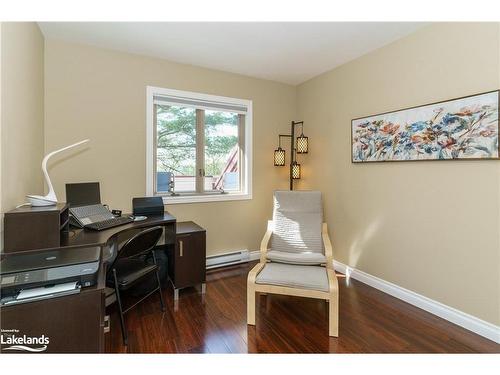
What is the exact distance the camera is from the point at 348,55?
8.87 ft

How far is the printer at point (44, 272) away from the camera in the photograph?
1052mm

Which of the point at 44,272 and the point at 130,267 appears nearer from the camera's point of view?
the point at 44,272

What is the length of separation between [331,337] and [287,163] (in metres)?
2.37

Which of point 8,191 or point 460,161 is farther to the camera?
Answer: point 460,161

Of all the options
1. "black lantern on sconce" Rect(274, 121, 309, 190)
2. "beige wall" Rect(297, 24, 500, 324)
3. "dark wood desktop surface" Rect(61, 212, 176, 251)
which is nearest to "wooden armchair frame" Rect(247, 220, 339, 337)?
"beige wall" Rect(297, 24, 500, 324)

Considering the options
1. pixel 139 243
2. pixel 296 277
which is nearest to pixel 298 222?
pixel 296 277

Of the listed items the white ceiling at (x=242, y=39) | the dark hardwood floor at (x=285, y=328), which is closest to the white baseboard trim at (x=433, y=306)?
the dark hardwood floor at (x=285, y=328)

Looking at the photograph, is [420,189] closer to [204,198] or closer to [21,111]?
[204,198]

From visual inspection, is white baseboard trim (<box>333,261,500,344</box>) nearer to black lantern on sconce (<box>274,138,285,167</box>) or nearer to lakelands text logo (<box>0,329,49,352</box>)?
black lantern on sconce (<box>274,138,285,167</box>)

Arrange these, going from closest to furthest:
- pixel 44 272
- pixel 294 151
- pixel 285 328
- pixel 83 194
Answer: pixel 44 272 → pixel 285 328 → pixel 83 194 → pixel 294 151

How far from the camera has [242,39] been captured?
7.79ft

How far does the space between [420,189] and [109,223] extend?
110 inches

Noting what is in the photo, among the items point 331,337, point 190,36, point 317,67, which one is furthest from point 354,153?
point 190,36

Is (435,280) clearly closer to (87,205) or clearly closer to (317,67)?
(317,67)
